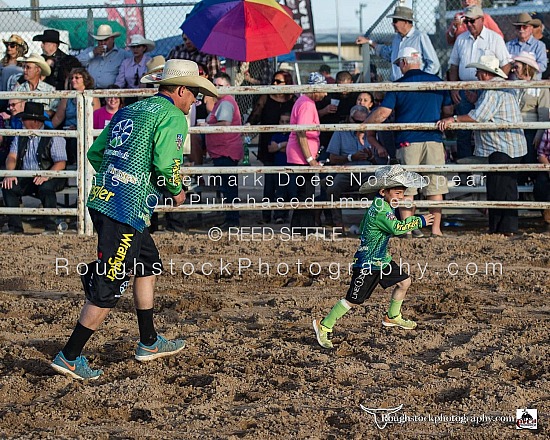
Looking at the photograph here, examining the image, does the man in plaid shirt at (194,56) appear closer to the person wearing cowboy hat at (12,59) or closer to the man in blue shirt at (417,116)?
the person wearing cowboy hat at (12,59)

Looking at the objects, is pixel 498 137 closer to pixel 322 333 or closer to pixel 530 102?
pixel 530 102

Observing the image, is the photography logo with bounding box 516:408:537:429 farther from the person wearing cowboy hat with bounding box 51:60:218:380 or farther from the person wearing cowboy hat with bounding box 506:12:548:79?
the person wearing cowboy hat with bounding box 506:12:548:79

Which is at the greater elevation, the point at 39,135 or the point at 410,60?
the point at 410,60

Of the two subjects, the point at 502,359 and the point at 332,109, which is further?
the point at 332,109

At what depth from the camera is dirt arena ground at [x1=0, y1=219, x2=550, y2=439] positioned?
15.2 feet

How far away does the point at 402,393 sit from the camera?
16.4ft

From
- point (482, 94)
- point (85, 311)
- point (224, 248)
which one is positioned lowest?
point (224, 248)

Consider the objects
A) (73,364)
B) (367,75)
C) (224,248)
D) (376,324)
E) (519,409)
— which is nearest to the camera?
(519,409)

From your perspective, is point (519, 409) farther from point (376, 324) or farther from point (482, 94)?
point (482, 94)

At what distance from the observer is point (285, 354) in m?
5.75

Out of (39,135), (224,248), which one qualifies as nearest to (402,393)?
(224,248)

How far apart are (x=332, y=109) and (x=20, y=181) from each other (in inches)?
147

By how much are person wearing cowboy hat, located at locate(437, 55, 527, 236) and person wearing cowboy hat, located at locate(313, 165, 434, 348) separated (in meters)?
4.02

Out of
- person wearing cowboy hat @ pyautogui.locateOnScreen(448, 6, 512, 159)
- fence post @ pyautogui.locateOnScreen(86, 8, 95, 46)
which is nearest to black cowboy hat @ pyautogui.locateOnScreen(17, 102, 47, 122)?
fence post @ pyautogui.locateOnScreen(86, 8, 95, 46)
